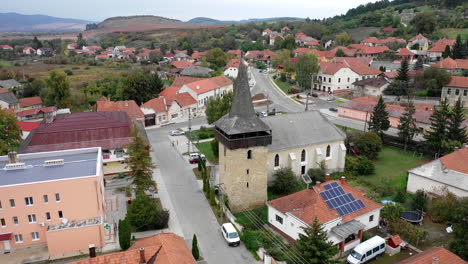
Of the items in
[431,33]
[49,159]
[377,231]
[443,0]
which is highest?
[443,0]

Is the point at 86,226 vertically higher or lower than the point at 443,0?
lower

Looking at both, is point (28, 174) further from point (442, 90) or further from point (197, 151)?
point (442, 90)

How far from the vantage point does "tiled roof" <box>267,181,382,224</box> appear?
28.0 metres

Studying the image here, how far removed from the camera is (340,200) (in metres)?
29.8

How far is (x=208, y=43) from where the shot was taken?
172 metres

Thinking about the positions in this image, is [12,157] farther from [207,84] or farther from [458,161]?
[207,84]

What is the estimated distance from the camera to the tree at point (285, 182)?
121 feet

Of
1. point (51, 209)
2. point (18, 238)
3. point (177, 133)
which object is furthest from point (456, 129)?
point (18, 238)

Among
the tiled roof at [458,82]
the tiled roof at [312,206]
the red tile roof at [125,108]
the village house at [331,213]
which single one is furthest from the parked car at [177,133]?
the tiled roof at [458,82]

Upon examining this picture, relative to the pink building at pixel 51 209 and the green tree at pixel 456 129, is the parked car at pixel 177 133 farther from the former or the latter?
the green tree at pixel 456 129

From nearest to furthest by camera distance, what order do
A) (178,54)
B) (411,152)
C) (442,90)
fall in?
(411,152), (442,90), (178,54)

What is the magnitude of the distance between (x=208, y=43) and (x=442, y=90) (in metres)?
121

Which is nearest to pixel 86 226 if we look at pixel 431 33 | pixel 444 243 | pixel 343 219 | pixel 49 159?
pixel 49 159

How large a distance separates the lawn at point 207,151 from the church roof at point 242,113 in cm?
1428
